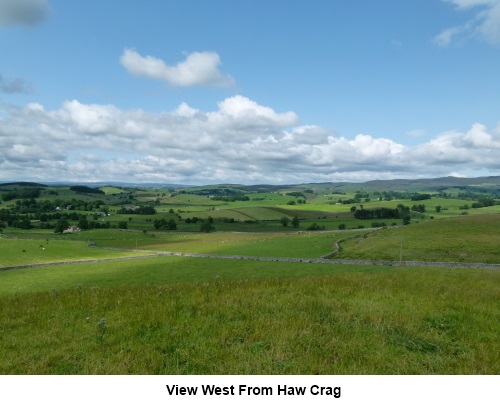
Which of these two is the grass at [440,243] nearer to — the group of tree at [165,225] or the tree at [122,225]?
the group of tree at [165,225]

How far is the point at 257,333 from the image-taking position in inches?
317

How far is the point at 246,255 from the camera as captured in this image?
262 ft

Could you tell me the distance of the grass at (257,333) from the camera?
679cm

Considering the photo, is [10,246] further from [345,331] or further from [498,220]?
[498,220]

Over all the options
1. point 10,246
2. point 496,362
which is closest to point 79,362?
point 496,362

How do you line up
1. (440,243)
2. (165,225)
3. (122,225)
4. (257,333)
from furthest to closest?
(165,225)
(122,225)
(440,243)
(257,333)

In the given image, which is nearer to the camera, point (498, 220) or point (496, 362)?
point (496, 362)

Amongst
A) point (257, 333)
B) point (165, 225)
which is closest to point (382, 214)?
point (165, 225)

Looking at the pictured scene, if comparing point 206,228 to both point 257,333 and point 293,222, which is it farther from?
point 257,333

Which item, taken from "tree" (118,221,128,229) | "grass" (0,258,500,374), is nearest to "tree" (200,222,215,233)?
"tree" (118,221,128,229)

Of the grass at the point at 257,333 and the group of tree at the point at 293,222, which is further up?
the grass at the point at 257,333

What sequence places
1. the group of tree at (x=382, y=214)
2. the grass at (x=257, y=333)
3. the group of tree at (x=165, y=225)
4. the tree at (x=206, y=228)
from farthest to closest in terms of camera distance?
the group of tree at (x=382, y=214), the group of tree at (x=165, y=225), the tree at (x=206, y=228), the grass at (x=257, y=333)

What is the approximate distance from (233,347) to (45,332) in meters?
5.09

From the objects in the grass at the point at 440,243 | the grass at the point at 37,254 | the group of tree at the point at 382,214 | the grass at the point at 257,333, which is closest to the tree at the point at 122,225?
the grass at the point at 37,254
